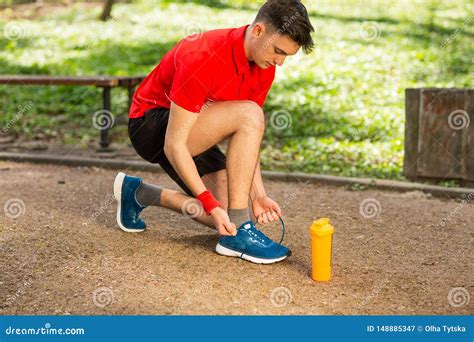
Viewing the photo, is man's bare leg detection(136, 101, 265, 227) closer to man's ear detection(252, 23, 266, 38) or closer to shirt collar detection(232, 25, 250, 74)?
shirt collar detection(232, 25, 250, 74)

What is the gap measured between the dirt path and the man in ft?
0.78

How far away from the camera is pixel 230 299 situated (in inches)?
142

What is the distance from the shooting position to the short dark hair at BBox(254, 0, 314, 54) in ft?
12.3

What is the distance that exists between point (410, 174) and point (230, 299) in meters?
3.28

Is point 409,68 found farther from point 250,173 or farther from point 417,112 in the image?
point 250,173

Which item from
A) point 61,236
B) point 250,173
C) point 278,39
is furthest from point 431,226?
point 61,236

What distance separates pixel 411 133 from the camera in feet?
21.4

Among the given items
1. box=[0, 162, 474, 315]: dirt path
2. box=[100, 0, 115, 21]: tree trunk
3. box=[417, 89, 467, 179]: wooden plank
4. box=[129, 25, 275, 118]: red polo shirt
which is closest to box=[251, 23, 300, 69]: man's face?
box=[129, 25, 275, 118]: red polo shirt

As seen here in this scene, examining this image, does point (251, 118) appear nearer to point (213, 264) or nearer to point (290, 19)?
point (290, 19)

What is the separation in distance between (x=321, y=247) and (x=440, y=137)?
115 inches

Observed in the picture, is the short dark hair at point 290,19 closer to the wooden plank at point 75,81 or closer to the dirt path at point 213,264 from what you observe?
the dirt path at point 213,264

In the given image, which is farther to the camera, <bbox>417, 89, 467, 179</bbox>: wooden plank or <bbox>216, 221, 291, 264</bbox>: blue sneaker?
<bbox>417, 89, 467, 179</bbox>: wooden plank

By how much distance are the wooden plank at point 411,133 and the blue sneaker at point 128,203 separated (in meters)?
2.65

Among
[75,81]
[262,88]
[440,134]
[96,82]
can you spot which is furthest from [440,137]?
[75,81]
